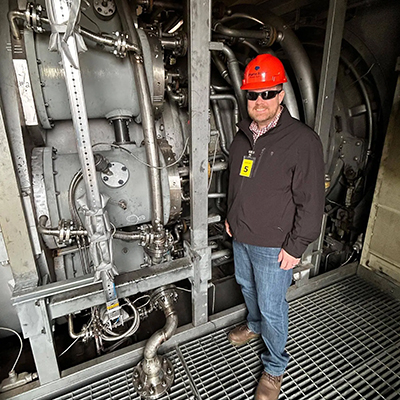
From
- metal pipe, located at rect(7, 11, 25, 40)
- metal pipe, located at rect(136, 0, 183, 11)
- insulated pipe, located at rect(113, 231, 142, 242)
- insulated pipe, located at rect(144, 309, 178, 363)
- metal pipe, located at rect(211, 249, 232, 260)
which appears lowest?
insulated pipe, located at rect(144, 309, 178, 363)

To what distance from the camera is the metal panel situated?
187 cm

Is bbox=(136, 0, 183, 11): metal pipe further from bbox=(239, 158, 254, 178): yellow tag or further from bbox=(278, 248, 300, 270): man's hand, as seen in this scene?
bbox=(278, 248, 300, 270): man's hand

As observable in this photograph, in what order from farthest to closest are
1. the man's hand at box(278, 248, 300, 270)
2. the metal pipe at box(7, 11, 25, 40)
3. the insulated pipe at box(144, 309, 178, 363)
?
the insulated pipe at box(144, 309, 178, 363) < the man's hand at box(278, 248, 300, 270) < the metal pipe at box(7, 11, 25, 40)

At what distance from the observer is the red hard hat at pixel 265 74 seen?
1.17 metres

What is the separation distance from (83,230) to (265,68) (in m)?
1.04

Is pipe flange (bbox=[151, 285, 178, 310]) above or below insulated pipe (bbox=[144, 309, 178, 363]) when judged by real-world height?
above

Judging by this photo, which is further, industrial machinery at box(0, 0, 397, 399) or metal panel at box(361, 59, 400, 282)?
metal panel at box(361, 59, 400, 282)

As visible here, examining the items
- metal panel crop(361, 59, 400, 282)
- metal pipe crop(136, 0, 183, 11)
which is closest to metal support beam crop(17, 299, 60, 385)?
metal pipe crop(136, 0, 183, 11)

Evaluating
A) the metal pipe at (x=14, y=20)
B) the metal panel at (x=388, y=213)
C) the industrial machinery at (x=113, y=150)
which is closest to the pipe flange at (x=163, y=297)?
the industrial machinery at (x=113, y=150)

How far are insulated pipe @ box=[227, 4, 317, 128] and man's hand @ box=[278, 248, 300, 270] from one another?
3.09 feet

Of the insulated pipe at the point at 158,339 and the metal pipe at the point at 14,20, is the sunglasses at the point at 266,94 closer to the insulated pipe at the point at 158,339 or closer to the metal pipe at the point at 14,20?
the metal pipe at the point at 14,20

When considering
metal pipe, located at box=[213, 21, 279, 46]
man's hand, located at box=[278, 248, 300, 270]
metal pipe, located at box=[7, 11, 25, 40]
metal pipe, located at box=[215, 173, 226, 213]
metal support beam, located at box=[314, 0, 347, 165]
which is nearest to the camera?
metal pipe, located at box=[7, 11, 25, 40]

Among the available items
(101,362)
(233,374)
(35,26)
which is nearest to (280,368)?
(233,374)

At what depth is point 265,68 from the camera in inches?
46.1
